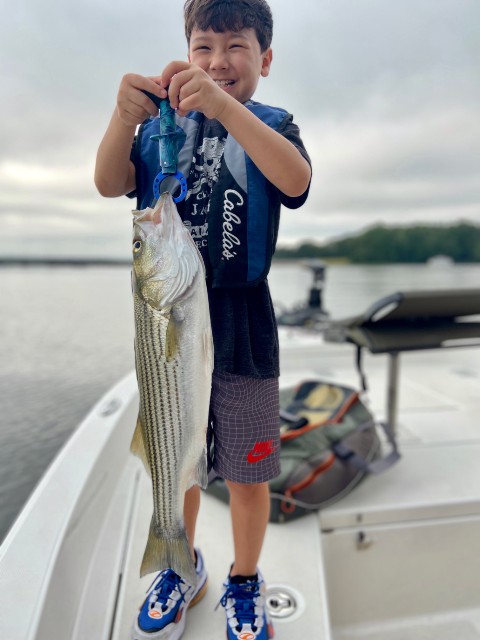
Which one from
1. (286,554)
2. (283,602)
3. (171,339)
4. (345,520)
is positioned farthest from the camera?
(345,520)

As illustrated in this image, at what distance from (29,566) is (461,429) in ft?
9.39

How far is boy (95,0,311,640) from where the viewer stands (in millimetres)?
1334

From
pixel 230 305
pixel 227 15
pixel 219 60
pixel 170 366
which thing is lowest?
pixel 170 366

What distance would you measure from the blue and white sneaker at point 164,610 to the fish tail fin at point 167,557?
28cm

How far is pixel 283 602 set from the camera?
1729 mm

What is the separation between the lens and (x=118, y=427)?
2.62 metres

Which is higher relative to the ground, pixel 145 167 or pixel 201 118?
pixel 201 118

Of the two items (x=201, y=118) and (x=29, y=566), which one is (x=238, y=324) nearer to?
(x=201, y=118)

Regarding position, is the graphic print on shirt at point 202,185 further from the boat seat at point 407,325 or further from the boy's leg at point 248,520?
the boat seat at point 407,325

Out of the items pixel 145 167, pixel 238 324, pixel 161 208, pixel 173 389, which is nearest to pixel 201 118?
pixel 145 167

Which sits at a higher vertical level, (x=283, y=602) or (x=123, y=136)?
(x=123, y=136)

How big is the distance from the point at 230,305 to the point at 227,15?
0.84 m

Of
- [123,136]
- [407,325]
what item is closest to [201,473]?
[123,136]

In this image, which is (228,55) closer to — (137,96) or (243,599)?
(137,96)
